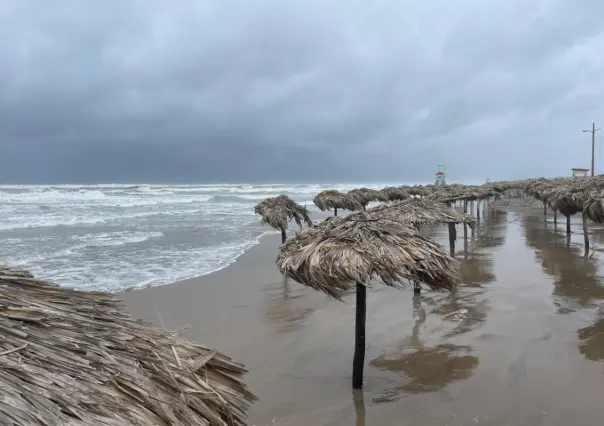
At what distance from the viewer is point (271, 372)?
5793 mm

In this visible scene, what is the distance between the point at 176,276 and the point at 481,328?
7.75 metres

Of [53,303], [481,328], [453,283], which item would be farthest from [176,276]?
[53,303]

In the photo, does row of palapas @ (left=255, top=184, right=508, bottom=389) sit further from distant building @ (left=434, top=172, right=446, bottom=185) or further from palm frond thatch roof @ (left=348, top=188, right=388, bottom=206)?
distant building @ (left=434, top=172, right=446, bottom=185)

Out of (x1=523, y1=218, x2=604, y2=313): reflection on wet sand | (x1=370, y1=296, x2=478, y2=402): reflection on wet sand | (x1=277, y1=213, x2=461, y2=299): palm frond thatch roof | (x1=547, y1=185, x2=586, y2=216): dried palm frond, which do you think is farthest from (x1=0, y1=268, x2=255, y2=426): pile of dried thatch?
(x1=547, y1=185, x2=586, y2=216): dried palm frond

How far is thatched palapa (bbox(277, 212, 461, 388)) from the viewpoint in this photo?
442 cm

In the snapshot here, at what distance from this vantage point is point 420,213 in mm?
9133

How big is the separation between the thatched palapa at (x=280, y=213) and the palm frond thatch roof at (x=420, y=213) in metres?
3.65

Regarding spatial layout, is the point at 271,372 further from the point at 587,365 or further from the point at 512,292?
the point at 512,292

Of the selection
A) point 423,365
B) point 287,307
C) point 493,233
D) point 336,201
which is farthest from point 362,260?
point 336,201

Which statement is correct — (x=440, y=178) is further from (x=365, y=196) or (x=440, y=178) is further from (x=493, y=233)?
(x=493, y=233)

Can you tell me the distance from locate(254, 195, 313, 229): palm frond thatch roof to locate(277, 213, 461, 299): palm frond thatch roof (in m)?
7.69

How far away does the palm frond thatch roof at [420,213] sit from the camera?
896 cm

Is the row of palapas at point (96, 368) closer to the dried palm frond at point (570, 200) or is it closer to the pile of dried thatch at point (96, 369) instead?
the pile of dried thatch at point (96, 369)

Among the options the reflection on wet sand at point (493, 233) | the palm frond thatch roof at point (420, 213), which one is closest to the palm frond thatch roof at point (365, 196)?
the reflection on wet sand at point (493, 233)
